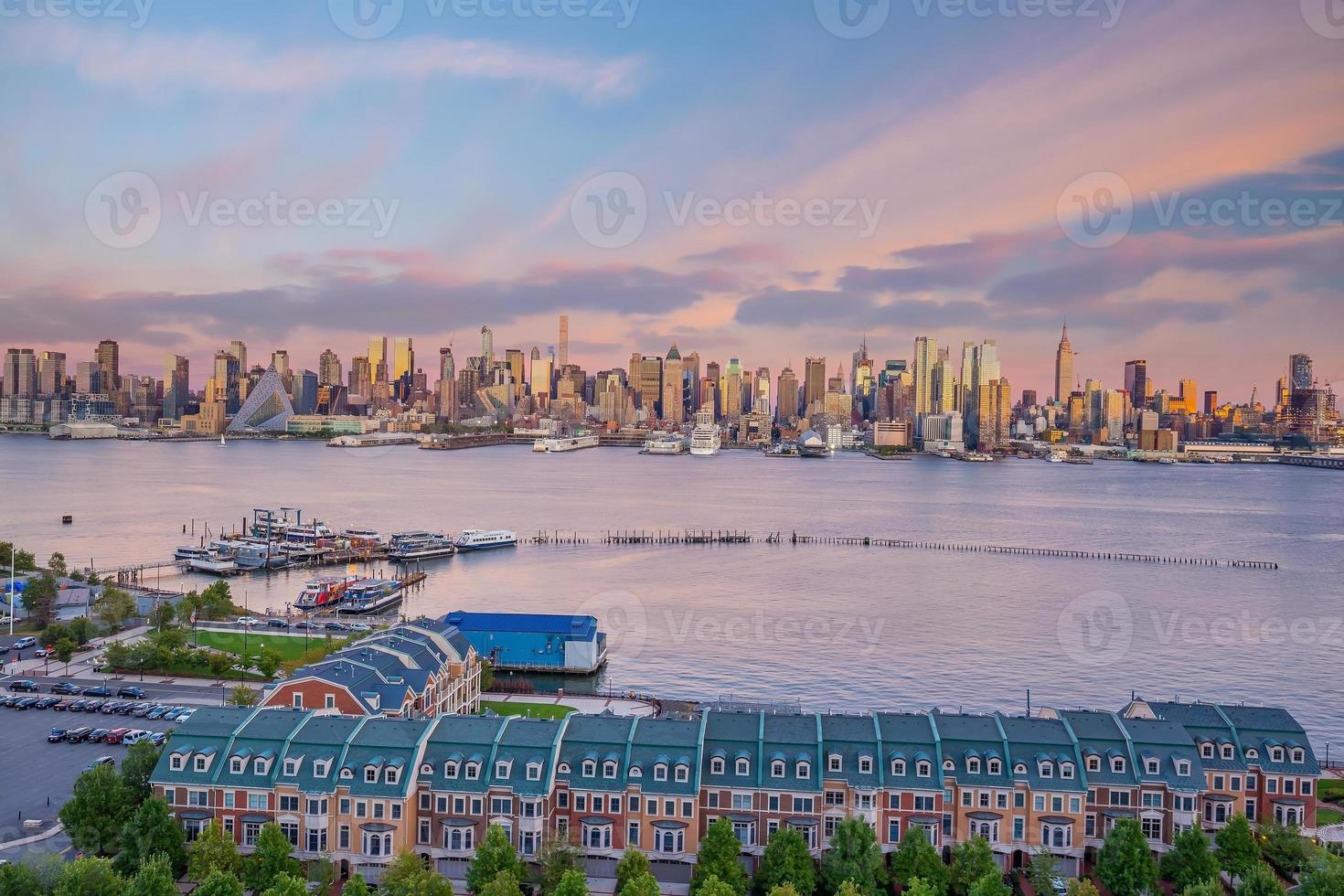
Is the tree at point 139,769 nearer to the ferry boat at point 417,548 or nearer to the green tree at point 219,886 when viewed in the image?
the green tree at point 219,886

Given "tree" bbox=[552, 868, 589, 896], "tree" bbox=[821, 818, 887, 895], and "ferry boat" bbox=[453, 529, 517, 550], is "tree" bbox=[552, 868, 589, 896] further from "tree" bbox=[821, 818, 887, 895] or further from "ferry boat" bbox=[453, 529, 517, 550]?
"ferry boat" bbox=[453, 529, 517, 550]

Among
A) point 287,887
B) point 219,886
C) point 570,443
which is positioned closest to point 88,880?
point 219,886

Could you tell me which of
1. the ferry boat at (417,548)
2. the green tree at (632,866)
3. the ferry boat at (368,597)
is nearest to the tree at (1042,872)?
the green tree at (632,866)

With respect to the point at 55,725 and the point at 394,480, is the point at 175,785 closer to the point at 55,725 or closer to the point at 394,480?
the point at 55,725

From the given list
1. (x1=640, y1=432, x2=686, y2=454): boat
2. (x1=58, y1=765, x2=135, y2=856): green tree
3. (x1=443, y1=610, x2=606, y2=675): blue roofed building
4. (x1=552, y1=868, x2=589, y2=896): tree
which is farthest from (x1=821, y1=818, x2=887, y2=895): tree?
(x1=640, y1=432, x2=686, y2=454): boat

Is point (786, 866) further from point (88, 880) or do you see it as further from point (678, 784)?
point (88, 880)

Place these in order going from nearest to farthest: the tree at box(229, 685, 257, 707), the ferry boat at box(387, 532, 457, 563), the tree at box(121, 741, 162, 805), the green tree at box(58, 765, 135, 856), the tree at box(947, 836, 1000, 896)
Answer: the tree at box(947, 836, 1000, 896) → the green tree at box(58, 765, 135, 856) → the tree at box(121, 741, 162, 805) → the tree at box(229, 685, 257, 707) → the ferry boat at box(387, 532, 457, 563)
